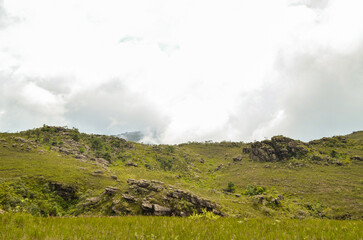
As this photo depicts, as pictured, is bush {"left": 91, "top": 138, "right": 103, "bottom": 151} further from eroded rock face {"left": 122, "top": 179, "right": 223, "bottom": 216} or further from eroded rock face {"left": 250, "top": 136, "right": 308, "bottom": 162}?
eroded rock face {"left": 250, "top": 136, "right": 308, "bottom": 162}

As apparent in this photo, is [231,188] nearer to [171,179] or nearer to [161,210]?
[171,179]

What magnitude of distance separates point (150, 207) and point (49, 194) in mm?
23015

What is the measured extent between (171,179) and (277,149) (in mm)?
65400

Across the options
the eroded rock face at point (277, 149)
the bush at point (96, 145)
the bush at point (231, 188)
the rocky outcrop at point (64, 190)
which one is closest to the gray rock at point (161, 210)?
the rocky outcrop at point (64, 190)

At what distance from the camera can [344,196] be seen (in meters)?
45.8

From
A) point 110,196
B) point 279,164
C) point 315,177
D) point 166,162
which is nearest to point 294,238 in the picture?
point 110,196

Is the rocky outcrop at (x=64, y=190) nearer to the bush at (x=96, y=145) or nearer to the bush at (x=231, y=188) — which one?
the bush at (x=231, y=188)

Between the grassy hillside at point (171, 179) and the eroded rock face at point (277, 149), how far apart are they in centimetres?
46

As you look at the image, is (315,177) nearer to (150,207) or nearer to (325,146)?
(325,146)

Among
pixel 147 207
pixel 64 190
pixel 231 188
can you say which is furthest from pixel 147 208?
pixel 231 188

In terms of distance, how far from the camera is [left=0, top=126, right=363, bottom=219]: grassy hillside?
22503 mm

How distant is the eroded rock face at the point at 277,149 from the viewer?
3477 inches

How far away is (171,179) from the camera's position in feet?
191

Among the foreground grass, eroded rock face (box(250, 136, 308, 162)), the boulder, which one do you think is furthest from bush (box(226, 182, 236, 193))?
the foreground grass
